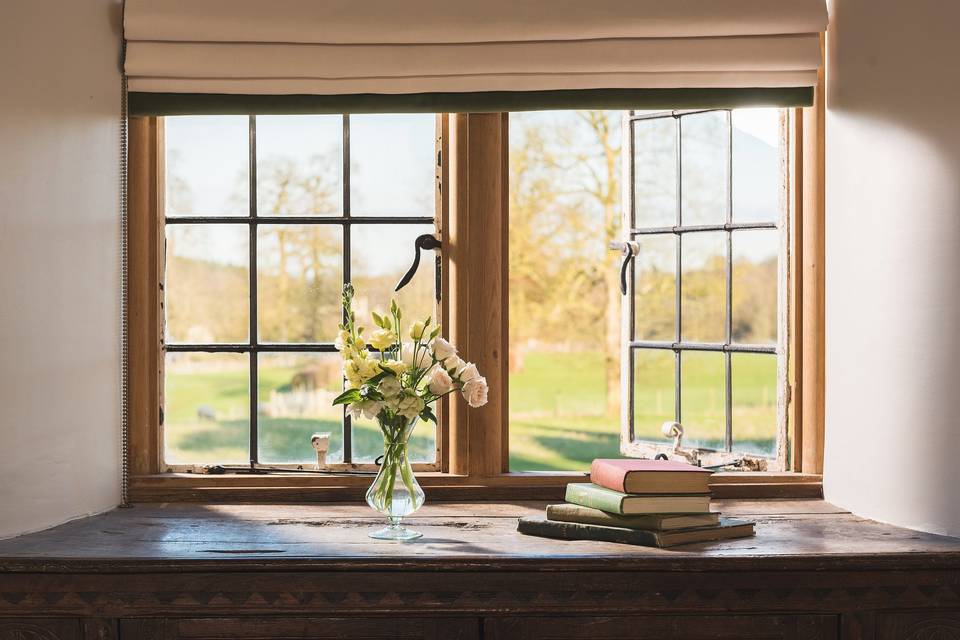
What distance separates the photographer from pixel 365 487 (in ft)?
8.13

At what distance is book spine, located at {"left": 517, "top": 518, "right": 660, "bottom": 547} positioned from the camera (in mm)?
1976

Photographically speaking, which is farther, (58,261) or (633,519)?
(58,261)

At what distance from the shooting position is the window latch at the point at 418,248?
2.54 metres

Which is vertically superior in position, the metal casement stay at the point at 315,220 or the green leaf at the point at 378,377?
the metal casement stay at the point at 315,220

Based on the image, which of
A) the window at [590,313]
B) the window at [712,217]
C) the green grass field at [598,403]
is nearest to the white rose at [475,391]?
the window at [712,217]

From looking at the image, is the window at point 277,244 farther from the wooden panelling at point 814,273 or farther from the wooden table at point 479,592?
the wooden panelling at point 814,273

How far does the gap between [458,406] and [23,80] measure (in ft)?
4.57

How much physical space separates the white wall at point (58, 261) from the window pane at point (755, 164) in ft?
5.88

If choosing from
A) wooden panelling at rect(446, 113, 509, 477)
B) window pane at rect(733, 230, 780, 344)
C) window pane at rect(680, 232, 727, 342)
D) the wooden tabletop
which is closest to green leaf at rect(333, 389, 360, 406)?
the wooden tabletop

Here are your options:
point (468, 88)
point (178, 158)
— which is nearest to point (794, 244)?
point (468, 88)

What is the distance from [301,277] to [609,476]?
112 centimetres

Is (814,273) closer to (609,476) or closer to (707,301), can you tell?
(609,476)

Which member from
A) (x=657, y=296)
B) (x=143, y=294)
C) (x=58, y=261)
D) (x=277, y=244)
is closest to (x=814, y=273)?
(x=277, y=244)

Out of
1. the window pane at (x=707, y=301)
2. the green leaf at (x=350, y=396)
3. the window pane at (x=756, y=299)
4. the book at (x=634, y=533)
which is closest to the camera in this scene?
the book at (x=634, y=533)
